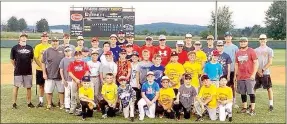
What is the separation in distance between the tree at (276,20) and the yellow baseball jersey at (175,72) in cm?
4521

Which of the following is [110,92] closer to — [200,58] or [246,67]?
[200,58]

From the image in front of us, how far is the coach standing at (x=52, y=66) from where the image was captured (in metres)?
8.43

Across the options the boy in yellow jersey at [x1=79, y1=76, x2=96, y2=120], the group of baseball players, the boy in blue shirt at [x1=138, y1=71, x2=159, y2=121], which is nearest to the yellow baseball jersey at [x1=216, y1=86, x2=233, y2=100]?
the group of baseball players

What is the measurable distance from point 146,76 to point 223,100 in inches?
64.7

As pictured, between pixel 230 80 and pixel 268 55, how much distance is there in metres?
1.05

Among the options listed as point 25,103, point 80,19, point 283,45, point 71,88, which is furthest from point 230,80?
point 283,45

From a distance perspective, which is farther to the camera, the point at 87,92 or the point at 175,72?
the point at 175,72

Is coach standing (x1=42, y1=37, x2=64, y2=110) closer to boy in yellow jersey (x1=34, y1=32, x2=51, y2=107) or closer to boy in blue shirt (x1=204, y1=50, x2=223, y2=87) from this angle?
boy in yellow jersey (x1=34, y1=32, x2=51, y2=107)

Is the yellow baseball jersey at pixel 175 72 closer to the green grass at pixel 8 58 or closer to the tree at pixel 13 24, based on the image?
the green grass at pixel 8 58

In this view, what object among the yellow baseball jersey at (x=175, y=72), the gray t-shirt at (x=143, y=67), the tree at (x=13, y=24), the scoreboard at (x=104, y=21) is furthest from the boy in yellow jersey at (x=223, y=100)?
the tree at (x=13, y=24)

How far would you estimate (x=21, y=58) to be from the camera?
855 centimetres

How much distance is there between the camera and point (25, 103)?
9328 millimetres

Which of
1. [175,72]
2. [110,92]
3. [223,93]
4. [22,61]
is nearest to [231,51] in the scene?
[223,93]

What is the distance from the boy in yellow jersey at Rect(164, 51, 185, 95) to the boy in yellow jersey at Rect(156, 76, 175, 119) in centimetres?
22
